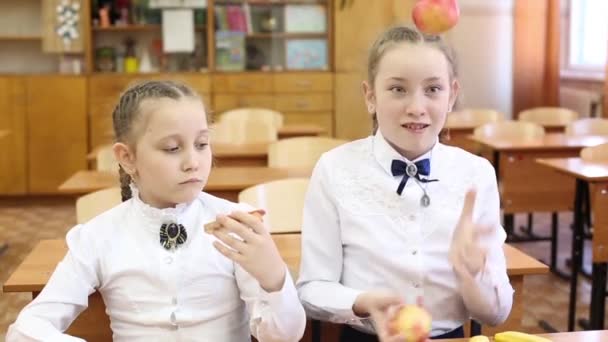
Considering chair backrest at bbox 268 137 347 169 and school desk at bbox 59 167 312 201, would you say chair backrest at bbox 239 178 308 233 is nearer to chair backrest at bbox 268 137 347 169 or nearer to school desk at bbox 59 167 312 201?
school desk at bbox 59 167 312 201

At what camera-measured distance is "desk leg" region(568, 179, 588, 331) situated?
12.0 ft

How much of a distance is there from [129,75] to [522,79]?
369 centimetres

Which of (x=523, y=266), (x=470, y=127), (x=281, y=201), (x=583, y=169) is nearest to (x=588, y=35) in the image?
(x=470, y=127)

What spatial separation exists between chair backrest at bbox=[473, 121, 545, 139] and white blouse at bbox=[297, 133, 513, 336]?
3.62 meters

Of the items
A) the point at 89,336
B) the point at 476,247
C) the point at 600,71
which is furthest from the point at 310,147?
the point at 600,71

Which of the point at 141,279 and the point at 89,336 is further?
the point at 89,336

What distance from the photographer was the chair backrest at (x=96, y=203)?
2613mm

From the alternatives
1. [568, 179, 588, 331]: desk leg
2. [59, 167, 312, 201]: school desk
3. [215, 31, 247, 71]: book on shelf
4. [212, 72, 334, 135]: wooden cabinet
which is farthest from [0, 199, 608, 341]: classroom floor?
[215, 31, 247, 71]: book on shelf

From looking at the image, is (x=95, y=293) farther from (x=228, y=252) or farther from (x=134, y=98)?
(x=228, y=252)

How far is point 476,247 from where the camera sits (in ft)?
4.19

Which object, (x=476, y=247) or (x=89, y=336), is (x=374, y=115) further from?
(x=89, y=336)

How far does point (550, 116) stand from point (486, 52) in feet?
5.48

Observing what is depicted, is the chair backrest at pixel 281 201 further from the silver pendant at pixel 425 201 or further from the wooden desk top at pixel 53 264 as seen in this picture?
the silver pendant at pixel 425 201

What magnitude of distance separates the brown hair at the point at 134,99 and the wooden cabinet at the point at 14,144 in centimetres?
564
